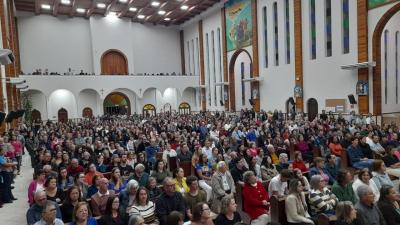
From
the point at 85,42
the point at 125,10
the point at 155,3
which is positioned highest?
the point at 155,3

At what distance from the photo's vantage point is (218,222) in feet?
12.2

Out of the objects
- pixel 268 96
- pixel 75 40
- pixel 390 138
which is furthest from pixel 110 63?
pixel 390 138

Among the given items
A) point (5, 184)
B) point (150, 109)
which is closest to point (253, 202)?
point (5, 184)

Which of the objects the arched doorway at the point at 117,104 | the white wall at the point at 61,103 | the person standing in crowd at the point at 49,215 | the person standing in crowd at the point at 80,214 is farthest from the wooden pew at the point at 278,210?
the arched doorway at the point at 117,104

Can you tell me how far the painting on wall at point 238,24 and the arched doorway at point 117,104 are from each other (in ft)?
35.9

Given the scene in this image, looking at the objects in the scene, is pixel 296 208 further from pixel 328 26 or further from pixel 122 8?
pixel 122 8

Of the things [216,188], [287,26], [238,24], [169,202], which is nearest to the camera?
[169,202]

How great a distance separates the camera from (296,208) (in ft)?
13.5

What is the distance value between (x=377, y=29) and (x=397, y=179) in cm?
1027

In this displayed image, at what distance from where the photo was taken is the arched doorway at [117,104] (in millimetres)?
29062

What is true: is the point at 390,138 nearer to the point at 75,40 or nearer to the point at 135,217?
the point at 135,217

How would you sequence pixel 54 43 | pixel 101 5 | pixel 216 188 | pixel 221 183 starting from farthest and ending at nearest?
pixel 54 43 < pixel 101 5 < pixel 221 183 < pixel 216 188

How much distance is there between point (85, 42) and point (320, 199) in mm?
27760

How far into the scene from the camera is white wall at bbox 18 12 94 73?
26.1 metres
